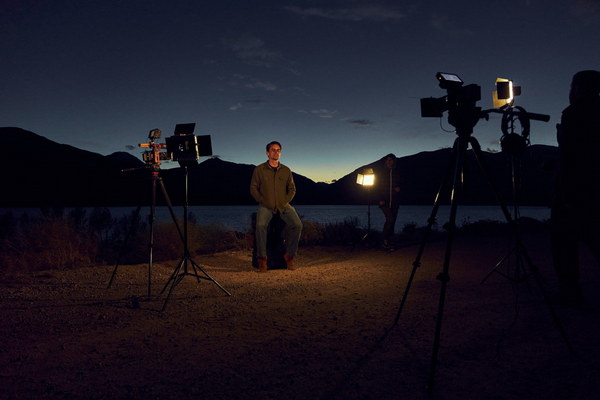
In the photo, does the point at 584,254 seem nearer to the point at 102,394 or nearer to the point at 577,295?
the point at 577,295

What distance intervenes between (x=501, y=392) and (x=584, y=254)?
20.3ft

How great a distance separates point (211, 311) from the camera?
382cm

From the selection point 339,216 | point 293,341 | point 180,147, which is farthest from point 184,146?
point 339,216

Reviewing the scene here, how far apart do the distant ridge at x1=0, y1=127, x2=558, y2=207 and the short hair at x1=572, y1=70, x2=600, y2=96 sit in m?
31.3

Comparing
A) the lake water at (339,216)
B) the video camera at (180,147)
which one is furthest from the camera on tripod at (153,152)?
the lake water at (339,216)

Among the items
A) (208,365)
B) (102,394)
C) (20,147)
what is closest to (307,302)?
(208,365)

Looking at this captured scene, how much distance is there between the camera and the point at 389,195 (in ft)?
28.0

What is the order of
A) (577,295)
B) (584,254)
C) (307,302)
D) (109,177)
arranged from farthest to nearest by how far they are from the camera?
(109,177) → (584,254) → (307,302) → (577,295)

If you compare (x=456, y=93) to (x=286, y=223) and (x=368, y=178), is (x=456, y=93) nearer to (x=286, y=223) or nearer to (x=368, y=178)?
(x=286, y=223)

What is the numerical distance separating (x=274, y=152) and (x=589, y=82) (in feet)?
15.0

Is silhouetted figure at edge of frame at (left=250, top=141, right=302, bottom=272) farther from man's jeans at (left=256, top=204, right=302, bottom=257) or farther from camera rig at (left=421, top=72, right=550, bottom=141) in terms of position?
camera rig at (left=421, top=72, right=550, bottom=141)

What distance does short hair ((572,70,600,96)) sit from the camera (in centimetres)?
317

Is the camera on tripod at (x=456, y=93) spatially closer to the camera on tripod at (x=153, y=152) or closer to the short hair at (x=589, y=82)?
the short hair at (x=589, y=82)

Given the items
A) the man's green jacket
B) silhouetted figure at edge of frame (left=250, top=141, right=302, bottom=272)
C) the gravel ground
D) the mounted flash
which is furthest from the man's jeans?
the mounted flash
